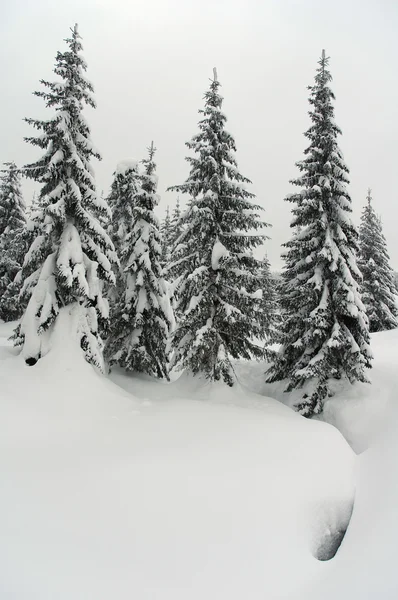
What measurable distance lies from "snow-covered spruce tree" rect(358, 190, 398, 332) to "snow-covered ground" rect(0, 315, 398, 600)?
19.3m

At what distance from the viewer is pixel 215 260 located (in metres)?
13.0

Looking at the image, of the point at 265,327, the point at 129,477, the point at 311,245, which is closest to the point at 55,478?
the point at 129,477

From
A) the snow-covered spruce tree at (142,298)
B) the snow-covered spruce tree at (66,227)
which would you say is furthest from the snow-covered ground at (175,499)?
the snow-covered spruce tree at (142,298)

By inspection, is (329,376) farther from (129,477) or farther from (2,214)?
(2,214)

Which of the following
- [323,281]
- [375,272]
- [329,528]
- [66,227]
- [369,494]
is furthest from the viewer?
[375,272]

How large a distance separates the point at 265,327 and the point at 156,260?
6349mm

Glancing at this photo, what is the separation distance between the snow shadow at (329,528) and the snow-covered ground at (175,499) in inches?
1.3

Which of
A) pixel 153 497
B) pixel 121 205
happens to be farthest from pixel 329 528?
pixel 121 205

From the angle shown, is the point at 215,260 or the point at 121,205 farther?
the point at 121,205

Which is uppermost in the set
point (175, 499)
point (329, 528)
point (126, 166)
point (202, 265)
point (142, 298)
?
point (126, 166)

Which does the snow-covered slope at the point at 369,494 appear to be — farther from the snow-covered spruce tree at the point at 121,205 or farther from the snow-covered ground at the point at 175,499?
the snow-covered spruce tree at the point at 121,205

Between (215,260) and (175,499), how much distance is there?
8.66m

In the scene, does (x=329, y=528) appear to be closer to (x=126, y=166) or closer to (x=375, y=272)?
(x=126, y=166)

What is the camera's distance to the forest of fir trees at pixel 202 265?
11.9m
